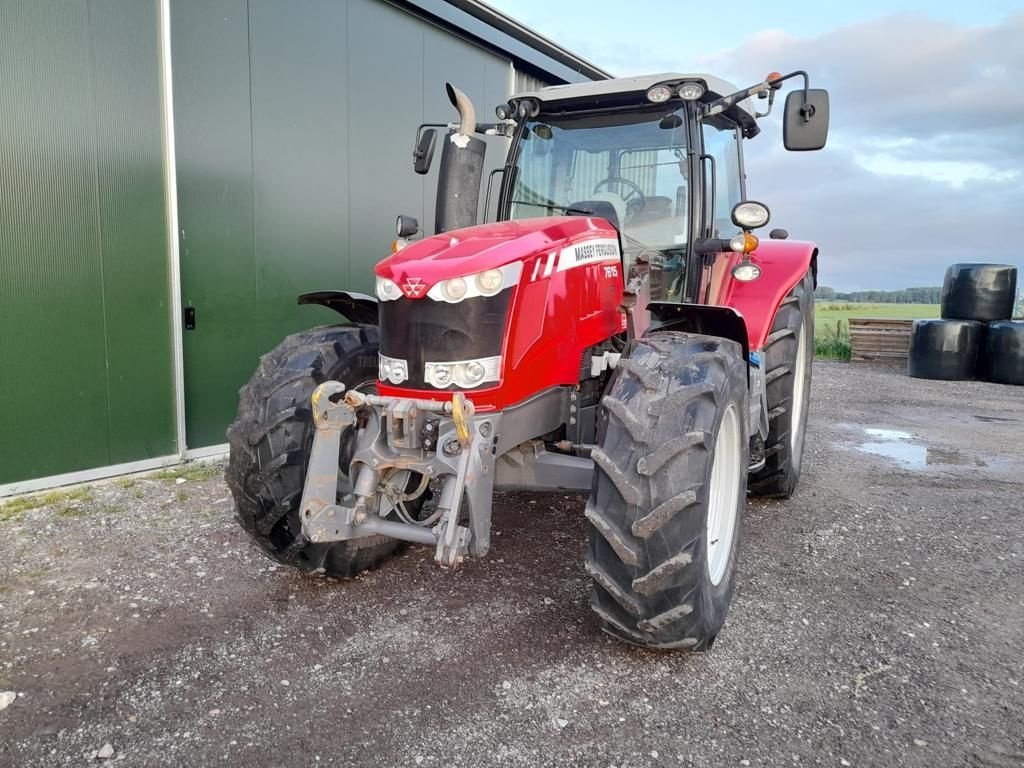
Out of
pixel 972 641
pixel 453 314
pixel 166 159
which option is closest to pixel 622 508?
pixel 453 314

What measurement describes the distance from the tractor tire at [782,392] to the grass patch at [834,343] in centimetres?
936

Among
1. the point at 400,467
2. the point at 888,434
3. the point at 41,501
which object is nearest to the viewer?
the point at 400,467

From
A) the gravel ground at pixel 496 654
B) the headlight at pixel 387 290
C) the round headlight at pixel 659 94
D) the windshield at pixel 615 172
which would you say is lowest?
the gravel ground at pixel 496 654

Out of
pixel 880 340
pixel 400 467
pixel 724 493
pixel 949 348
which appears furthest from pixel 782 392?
pixel 880 340

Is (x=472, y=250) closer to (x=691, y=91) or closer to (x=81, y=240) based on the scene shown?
(x=691, y=91)

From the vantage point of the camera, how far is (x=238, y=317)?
557 cm

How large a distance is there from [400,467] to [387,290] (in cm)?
66

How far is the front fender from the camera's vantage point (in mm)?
3865

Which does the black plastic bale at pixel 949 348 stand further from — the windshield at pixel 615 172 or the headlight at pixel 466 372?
the headlight at pixel 466 372

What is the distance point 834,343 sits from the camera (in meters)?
13.6

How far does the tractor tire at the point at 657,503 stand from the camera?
91.9 inches

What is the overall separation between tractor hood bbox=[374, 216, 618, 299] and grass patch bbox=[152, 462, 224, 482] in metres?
2.91

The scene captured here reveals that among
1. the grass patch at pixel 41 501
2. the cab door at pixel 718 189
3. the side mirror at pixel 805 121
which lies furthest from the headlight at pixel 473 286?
the grass patch at pixel 41 501

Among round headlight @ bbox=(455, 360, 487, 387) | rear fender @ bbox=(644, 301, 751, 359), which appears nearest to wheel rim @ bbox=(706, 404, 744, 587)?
rear fender @ bbox=(644, 301, 751, 359)
